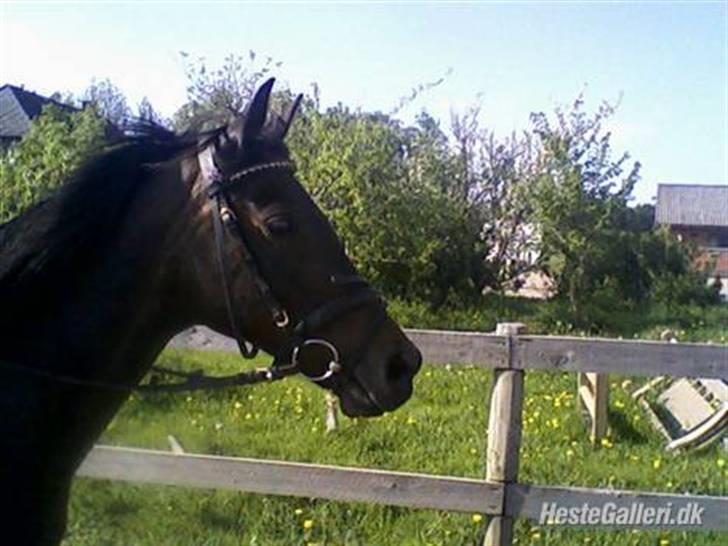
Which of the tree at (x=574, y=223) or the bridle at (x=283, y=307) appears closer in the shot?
the bridle at (x=283, y=307)

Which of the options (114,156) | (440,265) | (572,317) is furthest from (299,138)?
(114,156)

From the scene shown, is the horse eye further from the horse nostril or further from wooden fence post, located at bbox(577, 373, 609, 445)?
wooden fence post, located at bbox(577, 373, 609, 445)

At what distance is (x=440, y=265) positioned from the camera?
15.0m

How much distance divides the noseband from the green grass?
978 mm

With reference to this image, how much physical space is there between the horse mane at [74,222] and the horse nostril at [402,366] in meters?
0.67

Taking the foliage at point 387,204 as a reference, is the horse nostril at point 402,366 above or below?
above

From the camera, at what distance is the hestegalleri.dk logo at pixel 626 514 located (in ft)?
12.5

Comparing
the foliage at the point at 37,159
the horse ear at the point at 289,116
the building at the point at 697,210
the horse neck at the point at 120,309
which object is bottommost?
the building at the point at 697,210

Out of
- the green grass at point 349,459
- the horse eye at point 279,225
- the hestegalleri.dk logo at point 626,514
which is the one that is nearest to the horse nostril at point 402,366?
the horse eye at point 279,225

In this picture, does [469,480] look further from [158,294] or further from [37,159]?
[37,159]

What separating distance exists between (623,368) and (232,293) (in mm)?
2471

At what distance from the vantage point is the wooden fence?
375 centimetres

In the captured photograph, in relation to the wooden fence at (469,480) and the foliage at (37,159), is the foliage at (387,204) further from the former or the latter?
the wooden fence at (469,480)

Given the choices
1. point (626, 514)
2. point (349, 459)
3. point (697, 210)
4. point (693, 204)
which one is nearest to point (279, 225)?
point (626, 514)
